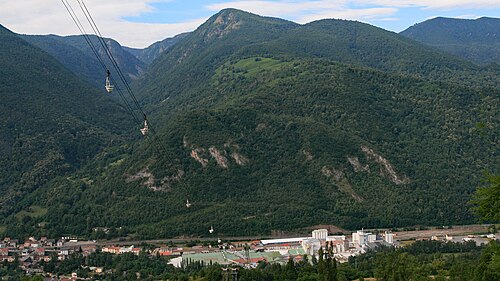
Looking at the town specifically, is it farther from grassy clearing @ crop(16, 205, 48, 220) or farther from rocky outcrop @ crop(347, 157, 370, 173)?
rocky outcrop @ crop(347, 157, 370, 173)

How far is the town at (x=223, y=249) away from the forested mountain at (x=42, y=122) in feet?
69.4

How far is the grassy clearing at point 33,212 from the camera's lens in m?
89.9

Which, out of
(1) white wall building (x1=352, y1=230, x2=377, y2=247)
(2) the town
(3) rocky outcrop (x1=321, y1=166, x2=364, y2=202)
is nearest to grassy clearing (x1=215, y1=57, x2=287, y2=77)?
(3) rocky outcrop (x1=321, y1=166, x2=364, y2=202)

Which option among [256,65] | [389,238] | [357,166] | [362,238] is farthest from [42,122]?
[389,238]

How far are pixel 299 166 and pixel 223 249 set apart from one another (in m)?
22.3

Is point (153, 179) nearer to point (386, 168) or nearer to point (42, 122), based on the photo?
point (386, 168)

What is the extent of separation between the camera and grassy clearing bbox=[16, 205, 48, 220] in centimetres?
8988

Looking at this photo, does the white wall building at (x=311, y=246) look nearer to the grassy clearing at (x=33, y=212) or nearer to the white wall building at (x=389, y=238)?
the white wall building at (x=389, y=238)

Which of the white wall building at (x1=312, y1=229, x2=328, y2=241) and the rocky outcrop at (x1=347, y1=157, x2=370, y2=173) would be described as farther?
the rocky outcrop at (x1=347, y1=157, x2=370, y2=173)

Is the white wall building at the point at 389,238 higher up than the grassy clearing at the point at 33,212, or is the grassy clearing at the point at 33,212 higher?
the grassy clearing at the point at 33,212

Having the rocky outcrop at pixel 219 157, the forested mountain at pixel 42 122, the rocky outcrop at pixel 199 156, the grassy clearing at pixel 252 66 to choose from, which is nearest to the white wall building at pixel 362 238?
the rocky outcrop at pixel 219 157

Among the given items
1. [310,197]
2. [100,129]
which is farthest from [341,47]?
[310,197]

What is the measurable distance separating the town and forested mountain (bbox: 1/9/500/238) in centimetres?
410

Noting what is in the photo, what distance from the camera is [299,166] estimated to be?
302 ft
